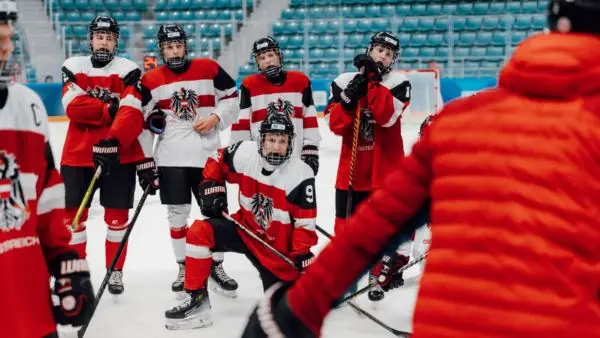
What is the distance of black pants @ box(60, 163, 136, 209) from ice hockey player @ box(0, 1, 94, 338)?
2.15m

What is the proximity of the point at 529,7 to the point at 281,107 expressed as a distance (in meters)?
10.4

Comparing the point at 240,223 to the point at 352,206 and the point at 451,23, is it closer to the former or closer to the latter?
the point at 352,206

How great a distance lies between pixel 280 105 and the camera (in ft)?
12.6

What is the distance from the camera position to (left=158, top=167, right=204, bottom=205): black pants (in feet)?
12.4

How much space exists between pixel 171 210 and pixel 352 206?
858 millimetres

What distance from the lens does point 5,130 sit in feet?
4.84

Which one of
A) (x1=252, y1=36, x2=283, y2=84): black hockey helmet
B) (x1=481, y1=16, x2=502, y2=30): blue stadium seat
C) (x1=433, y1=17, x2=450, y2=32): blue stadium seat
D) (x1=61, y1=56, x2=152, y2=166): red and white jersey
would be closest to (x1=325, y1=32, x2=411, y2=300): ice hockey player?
(x1=252, y1=36, x2=283, y2=84): black hockey helmet

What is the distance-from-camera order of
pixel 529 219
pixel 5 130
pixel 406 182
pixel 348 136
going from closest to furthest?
1. pixel 529 219
2. pixel 406 182
3. pixel 5 130
4. pixel 348 136

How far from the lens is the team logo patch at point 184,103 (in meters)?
3.74

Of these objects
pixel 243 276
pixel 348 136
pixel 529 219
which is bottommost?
pixel 243 276

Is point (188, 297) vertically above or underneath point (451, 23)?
underneath

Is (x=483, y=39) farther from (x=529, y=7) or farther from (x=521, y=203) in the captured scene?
(x=521, y=203)

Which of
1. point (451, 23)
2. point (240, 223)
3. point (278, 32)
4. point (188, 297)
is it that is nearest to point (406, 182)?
point (240, 223)

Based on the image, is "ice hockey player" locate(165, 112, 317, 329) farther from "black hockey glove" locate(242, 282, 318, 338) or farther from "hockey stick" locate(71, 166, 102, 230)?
"black hockey glove" locate(242, 282, 318, 338)
